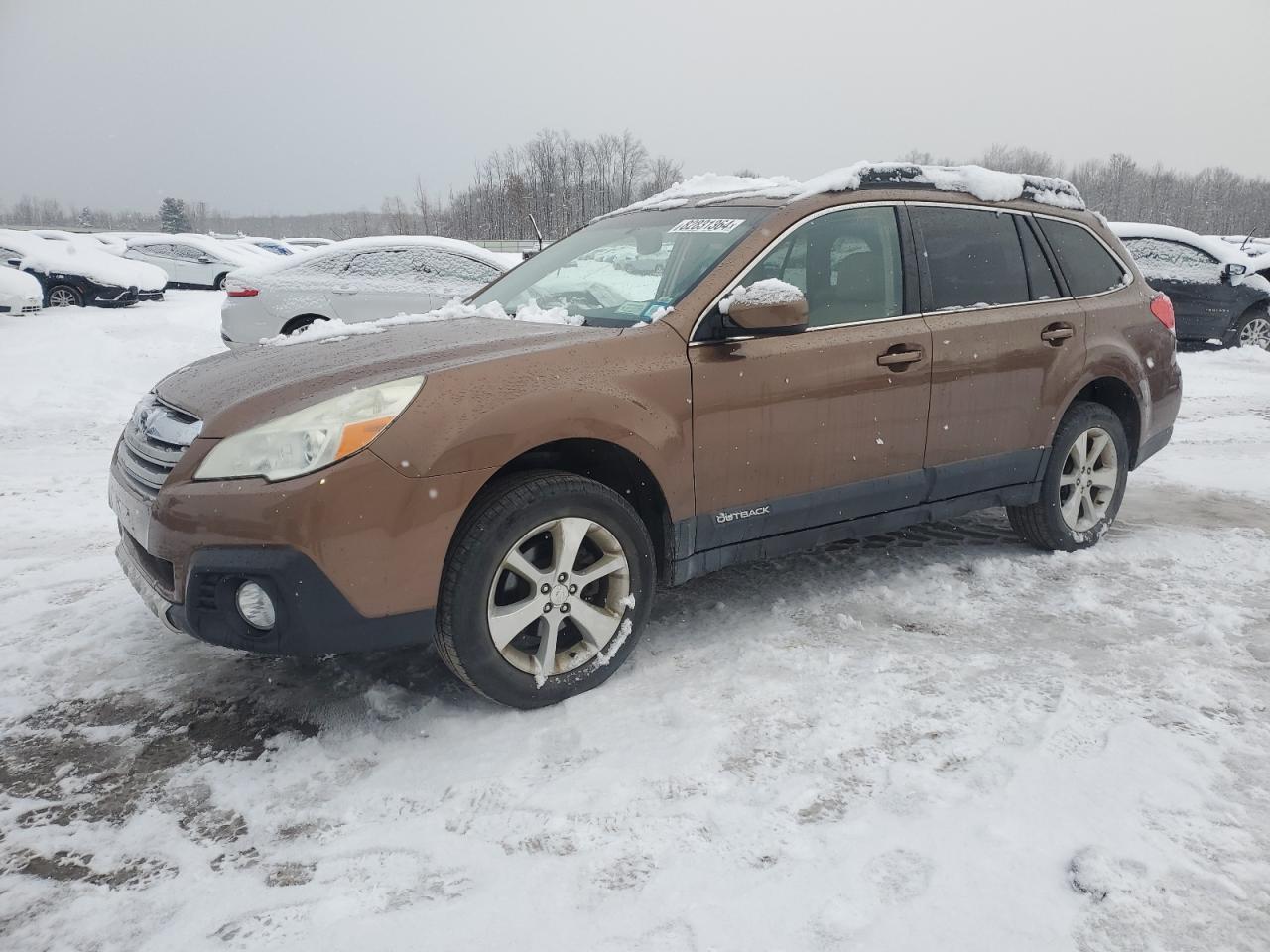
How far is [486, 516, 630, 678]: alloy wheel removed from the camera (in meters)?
2.81

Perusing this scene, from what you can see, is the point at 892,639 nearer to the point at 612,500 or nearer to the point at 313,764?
the point at 612,500

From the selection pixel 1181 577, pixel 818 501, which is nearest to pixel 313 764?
pixel 818 501

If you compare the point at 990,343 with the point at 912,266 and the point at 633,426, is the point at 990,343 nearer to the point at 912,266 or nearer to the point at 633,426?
the point at 912,266

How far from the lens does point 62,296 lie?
57.6ft

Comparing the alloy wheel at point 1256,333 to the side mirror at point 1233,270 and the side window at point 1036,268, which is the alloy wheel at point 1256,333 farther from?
the side window at point 1036,268

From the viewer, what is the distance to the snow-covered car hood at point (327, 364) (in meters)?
2.68

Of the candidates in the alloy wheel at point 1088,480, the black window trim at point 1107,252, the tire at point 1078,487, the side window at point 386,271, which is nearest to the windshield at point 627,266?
the black window trim at point 1107,252

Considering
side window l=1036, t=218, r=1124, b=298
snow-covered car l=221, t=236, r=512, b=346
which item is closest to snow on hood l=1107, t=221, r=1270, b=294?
side window l=1036, t=218, r=1124, b=298

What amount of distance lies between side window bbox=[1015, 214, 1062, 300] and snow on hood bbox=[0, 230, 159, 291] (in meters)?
18.3

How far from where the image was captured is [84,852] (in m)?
2.23

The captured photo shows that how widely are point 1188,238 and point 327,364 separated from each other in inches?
534

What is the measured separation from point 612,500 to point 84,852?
1708 millimetres

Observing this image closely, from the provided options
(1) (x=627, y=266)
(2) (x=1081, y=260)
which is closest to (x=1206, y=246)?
(2) (x=1081, y=260)

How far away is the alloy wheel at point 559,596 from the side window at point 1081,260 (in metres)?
2.92
